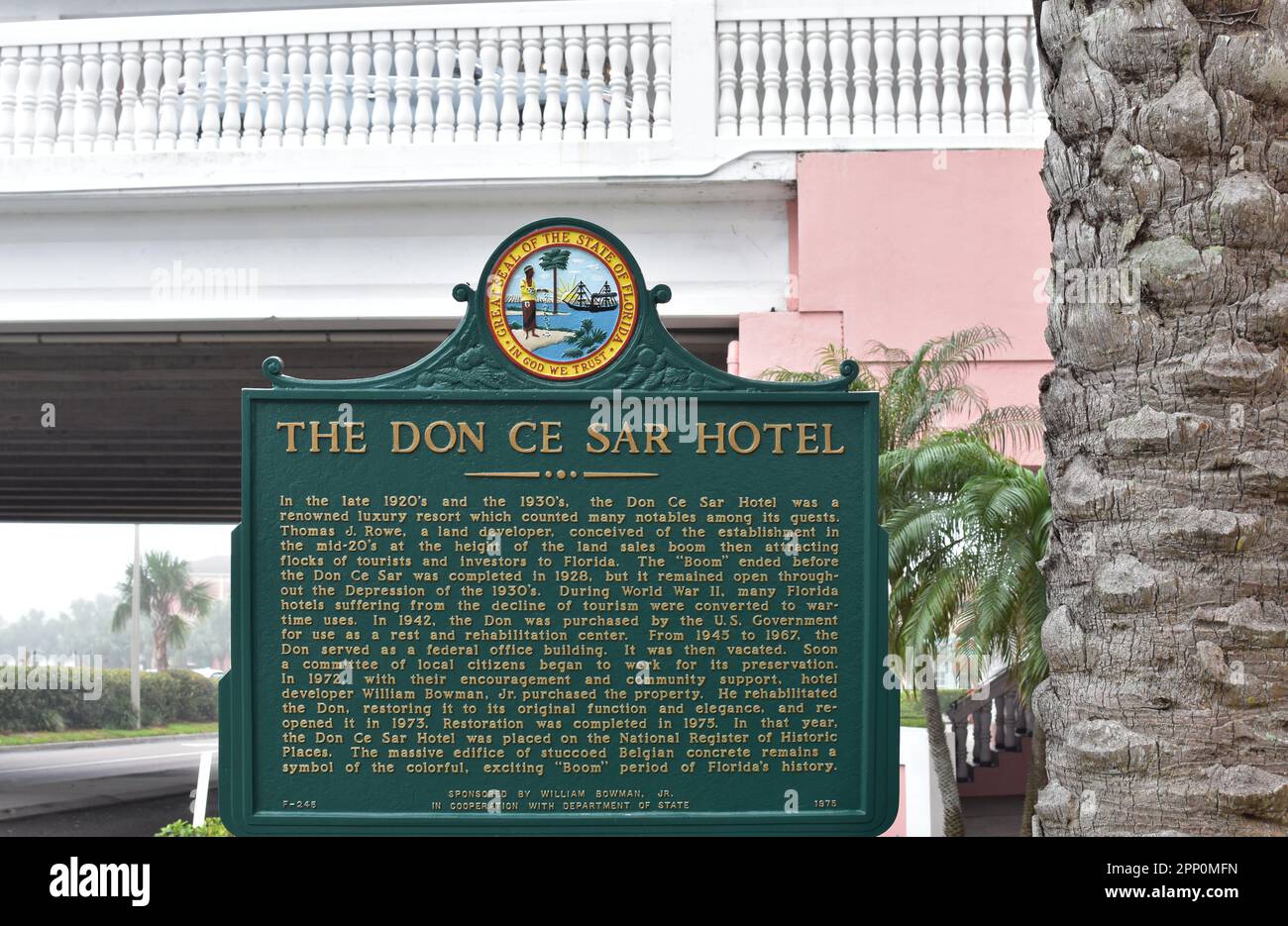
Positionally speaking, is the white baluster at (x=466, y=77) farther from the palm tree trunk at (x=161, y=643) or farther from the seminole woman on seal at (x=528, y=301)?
the palm tree trunk at (x=161, y=643)

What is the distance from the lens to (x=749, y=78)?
9.53 metres

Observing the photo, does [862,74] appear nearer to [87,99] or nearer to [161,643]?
[87,99]

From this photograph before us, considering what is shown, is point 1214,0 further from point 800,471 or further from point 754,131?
point 754,131

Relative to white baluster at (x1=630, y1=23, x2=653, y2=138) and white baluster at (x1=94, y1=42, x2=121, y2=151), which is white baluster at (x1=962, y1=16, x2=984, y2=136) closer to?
white baluster at (x1=630, y1=23, x2=653, y2=138)

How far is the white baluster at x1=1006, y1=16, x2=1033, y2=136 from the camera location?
31.1 feet

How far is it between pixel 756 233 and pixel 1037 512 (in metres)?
3.58

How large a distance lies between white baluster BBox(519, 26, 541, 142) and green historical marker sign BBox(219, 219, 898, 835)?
470cm

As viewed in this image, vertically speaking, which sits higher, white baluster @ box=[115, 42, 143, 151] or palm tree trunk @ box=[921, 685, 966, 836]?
white baluster @ box=[115, 42, 143, 151]

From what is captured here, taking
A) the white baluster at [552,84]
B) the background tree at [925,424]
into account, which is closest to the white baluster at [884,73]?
the background tree at [925,424]

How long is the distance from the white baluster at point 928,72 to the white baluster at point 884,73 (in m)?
0.22

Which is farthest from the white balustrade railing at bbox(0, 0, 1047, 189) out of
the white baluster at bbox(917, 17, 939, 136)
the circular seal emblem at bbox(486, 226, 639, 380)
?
the circular seal emblem at bbox(486, 226, 639, 380)

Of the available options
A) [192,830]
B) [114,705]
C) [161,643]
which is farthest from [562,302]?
[161,643]

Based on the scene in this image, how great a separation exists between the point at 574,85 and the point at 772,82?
145 centimetres

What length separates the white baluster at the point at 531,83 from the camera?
31.6 feet
